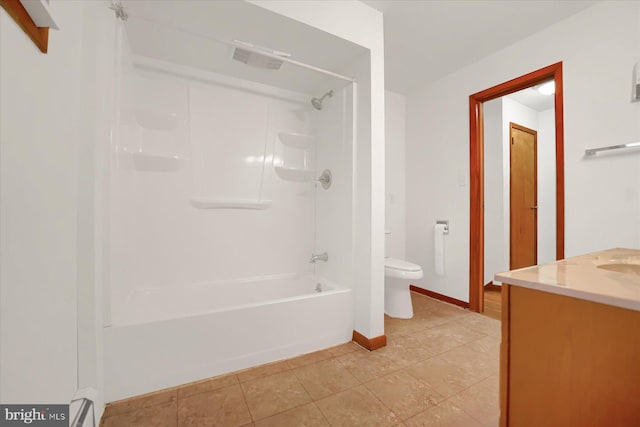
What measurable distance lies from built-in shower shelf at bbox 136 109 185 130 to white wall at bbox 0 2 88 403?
864mm

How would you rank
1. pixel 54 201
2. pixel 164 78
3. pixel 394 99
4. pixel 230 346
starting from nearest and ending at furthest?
1. pixel 54 201
2. pixel 230 346
3. pixel 164 78
4. pixel 394 99

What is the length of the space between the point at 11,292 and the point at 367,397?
4.32 feet

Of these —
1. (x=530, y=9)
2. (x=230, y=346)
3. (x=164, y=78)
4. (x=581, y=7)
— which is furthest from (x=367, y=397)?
(x=581, y=7)

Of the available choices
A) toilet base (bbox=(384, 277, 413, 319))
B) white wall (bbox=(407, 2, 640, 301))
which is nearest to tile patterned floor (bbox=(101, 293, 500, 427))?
toilet base (bbox=(384, 277, 413, 319))

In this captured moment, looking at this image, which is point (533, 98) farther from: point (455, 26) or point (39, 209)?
point (39, 209)

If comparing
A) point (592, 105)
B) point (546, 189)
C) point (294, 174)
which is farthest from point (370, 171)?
point (546, 189)

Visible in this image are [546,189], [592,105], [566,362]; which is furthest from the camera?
[546,189]

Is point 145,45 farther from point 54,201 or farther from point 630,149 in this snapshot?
point 630,149

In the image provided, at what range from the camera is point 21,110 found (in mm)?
575

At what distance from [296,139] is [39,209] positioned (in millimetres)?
1824

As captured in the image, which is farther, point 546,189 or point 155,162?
point 546,189

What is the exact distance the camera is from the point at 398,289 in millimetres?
2127

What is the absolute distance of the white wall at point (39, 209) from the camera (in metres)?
0.54

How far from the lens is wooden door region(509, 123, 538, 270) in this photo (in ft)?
9.89
